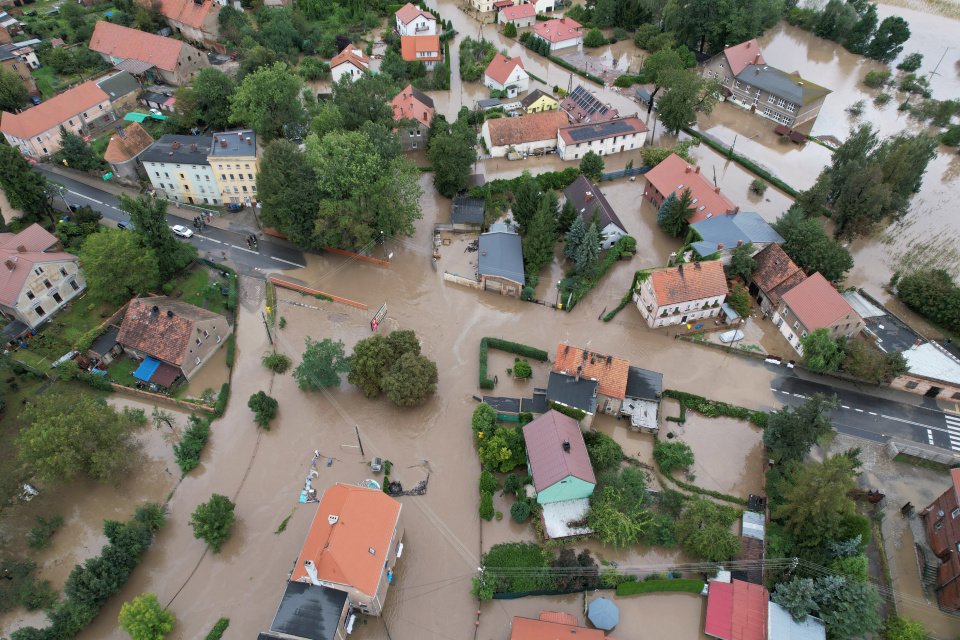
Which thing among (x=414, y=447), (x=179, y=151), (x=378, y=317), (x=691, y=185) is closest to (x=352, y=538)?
(x=414, y=447)

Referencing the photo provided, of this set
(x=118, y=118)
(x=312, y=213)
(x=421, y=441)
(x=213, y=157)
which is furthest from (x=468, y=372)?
(x=118, y=118)

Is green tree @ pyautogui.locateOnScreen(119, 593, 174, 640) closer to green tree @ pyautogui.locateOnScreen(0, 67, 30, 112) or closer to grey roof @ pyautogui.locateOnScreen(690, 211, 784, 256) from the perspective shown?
grey roof @ pyautogui.locateOnScreen(690, 211, 784, 256)

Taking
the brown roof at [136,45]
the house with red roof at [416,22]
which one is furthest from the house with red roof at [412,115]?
the brown roof at [136,45]

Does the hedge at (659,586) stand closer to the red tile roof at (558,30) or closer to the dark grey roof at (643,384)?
the dark grey roof at (643,384)

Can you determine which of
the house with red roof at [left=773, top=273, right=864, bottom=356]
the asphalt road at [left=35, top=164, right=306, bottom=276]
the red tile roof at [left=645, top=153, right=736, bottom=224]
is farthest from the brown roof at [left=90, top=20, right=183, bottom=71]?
the house with red roof at [left=773, top=273, right=864, bottom=356]

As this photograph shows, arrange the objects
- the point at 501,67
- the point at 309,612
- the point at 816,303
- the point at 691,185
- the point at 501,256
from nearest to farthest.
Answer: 1. the point at 309,612
2. the point at 816,303
3. the point at 501,256
4. the point at 691,185
5. the point at 501,67

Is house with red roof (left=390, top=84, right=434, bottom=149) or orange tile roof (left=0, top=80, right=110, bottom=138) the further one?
house with red roof (left=390, top=84, right=434, bottom=149)

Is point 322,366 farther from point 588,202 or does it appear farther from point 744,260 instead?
point 744,260
